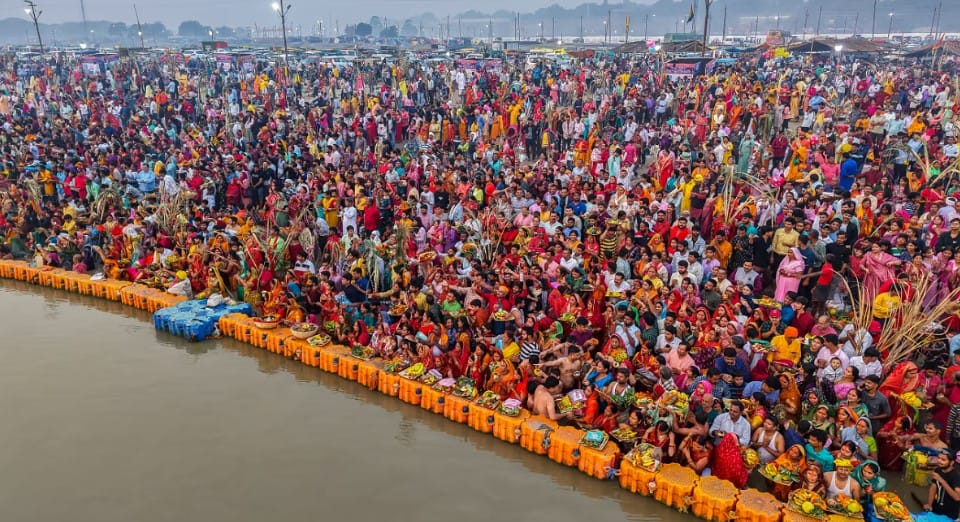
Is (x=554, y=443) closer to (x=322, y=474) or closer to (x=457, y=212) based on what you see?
(x=322, y=474)

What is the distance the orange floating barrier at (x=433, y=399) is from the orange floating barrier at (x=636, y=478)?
2.53 m

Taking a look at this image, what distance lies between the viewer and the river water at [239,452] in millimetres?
7414

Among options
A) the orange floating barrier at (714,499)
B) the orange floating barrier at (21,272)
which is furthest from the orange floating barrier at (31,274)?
the orange floating barrier at (714,499)

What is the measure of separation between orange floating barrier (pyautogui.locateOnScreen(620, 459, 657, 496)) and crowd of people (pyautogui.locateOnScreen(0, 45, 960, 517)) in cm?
34

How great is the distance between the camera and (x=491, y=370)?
886 cm

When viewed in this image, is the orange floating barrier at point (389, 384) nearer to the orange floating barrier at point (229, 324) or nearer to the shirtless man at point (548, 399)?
the shirtless man at point (548, 399)

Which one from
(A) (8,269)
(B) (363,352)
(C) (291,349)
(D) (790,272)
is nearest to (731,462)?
(D) (790,272)

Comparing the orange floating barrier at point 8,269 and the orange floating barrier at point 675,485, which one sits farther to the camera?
the orange floating barrier at point 8,269

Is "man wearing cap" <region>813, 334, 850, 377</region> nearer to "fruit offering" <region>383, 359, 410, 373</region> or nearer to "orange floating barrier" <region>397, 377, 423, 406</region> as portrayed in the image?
"orange floating barrier" <region>397, 377, 423, 406</region>

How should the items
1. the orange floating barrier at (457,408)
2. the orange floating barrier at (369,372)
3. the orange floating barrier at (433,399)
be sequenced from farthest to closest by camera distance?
the orange floating barrier at (369,372) → the orange floating barrier at (433,399) → the orange floating barrier at (457,408)

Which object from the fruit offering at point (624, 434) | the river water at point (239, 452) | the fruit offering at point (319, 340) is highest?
the fruit offering at point (624, 434)

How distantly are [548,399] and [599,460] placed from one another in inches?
41.1

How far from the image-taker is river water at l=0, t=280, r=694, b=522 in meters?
7.41

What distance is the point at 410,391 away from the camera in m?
9.26
